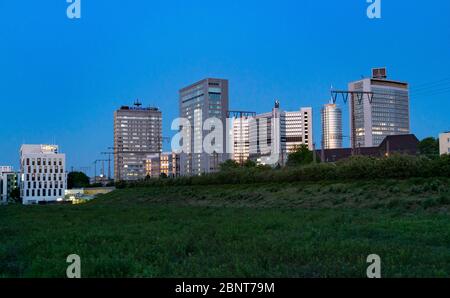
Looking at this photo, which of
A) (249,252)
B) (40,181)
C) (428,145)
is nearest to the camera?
(249,252)

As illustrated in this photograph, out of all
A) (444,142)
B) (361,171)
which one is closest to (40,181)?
(444,142)

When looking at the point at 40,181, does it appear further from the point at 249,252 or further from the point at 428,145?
the point at 249,252

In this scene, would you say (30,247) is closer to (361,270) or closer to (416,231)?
(361,270)

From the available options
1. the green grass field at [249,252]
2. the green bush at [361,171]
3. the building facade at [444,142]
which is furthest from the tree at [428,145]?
the green grass field at [249,252]

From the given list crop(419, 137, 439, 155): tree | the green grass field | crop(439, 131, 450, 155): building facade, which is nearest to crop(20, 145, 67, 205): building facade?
crop(419, 137, 439, 155): tree

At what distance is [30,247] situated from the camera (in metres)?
15.7

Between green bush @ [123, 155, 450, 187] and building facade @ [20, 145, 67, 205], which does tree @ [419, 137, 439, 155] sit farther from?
building facade @ [20, 145, 67, 205]

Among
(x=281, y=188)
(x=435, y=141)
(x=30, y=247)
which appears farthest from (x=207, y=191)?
(x=435, y=141)

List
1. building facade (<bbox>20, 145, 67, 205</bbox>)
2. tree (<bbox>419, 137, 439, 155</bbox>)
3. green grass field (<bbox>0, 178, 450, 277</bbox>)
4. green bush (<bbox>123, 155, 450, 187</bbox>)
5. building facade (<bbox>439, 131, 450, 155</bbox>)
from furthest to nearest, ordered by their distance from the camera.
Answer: building facade (<bbox>20, 145, 67, 205</bbox>) < building facade (<bbox>439, 131, 450, 155</bbox>) < tree (<bbox>419, 137, 439, 155</bbox>) < green bush (<bbox>123, 155, 450, 187</bbox>) < green grass field (<bbox>0, 178, 450, 277</bbox>)

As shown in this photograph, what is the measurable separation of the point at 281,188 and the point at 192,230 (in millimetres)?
38746

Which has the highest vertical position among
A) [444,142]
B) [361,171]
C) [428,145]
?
[444,142]

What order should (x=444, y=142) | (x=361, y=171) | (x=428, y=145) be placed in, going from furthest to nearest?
(x=444, y=142), (x=428, y=145), (x=361, y=171)

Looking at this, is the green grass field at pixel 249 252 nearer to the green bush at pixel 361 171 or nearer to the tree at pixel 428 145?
the green bush at pixel 361 171

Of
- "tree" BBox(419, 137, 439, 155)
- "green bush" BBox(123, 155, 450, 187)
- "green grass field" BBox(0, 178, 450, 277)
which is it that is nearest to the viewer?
Answer: "green grass field" BBox(0, 178, 450, 277)
